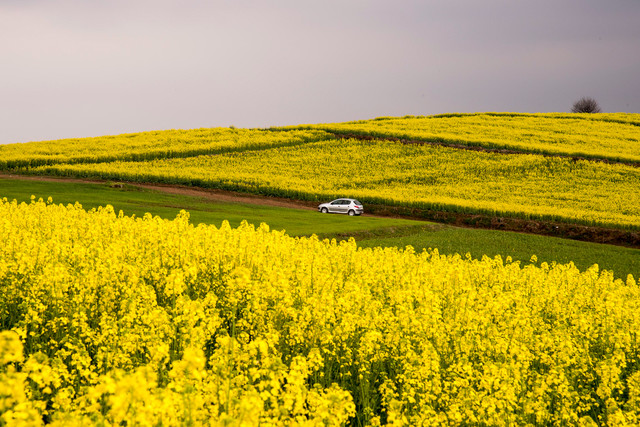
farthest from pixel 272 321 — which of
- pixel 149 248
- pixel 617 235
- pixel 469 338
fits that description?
pixel 617 235

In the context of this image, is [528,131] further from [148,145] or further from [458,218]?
[148,145]

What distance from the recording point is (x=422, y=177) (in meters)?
57.7

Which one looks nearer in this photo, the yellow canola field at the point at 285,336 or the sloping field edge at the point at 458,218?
the yellow canola field at the point at 285,336

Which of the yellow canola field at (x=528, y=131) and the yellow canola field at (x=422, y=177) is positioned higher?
the yellow canola field at (x=528, y=131)

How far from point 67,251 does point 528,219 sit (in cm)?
3647

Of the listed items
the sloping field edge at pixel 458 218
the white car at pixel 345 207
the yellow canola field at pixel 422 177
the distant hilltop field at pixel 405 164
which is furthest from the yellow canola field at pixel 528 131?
the white car at pixel 345 207

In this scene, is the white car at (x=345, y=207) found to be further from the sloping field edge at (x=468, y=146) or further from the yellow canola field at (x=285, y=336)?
the sloping field edge at (x=468, y=146)

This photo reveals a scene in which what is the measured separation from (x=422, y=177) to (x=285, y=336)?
1936 inches

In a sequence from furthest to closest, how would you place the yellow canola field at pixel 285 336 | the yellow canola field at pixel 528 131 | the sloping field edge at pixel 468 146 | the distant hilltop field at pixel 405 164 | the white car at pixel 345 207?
the yellow canola field at pixel 528 131 < the sloping field edge at pixel 468 146 < the distant hilltop field at pixel 405 164 < the white car at pixel 345 207 < the yellow canola field at pixel 285 336

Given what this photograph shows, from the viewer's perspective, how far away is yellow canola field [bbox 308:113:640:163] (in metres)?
67.6

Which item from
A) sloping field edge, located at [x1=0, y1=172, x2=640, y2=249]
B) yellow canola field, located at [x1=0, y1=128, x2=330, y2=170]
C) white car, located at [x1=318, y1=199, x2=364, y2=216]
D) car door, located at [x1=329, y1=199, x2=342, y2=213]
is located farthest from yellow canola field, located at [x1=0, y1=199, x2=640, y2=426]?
yellow canola field, located at [x1=0, y1=128, x2=330, y2=170]

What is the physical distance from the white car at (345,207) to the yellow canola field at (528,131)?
98.8 feet

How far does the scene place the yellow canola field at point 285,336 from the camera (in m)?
5.78

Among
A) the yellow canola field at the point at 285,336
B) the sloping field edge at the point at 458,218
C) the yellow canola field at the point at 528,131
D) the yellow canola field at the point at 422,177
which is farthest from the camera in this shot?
the yellow canola field at the point at 528,131
